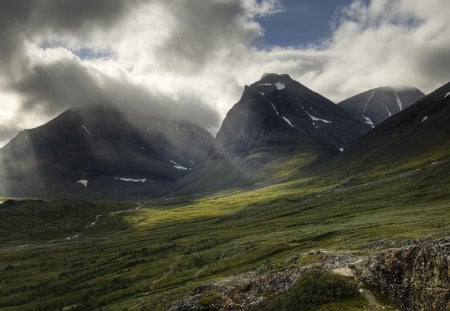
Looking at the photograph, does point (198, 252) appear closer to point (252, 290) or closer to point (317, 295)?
point (252, 290)

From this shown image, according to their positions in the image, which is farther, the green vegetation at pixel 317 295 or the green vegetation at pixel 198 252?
the green vegetation at pixel 198 252

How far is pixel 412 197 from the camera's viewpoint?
521 ft

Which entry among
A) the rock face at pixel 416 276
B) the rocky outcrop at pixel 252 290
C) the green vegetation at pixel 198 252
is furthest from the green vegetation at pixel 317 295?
the rock face at pixel 416 276

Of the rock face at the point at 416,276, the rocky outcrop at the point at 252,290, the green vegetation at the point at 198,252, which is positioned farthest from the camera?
the green vegetation at the point at 198,252

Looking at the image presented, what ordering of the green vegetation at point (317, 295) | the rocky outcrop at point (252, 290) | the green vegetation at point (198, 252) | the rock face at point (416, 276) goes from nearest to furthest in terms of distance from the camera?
the rock face at point (416, 276), the green vegetation at point (317, 295), the rocky outcrop at point (252, 290), the green vegetation at point (198, 252)

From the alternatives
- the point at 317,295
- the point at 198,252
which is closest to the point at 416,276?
the point at 317,295

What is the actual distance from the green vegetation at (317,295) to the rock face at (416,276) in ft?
7.73

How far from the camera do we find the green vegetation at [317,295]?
135 feet

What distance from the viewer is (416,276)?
124 feet

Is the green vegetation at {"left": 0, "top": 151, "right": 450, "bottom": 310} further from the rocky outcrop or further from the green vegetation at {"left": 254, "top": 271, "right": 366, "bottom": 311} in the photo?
the rocky outcrop

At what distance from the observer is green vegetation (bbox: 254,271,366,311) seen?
41.1m

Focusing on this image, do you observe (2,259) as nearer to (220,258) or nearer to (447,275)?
(220,258)

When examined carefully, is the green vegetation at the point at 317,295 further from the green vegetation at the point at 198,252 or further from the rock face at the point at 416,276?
the rock face at the point at 416,276

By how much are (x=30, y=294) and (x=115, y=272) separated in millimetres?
22112
